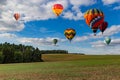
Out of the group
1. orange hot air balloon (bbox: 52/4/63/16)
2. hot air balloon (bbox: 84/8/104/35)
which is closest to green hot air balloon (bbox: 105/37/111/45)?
orange hot air balloon (bbox: 52/4/63/16)

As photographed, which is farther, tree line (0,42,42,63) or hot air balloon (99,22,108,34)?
tree line (0,42,42,63)

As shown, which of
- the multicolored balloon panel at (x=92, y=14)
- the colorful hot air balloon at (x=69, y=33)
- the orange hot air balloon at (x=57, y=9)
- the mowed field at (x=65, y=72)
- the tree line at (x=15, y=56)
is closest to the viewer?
the mowed field at (x=65, y=72)

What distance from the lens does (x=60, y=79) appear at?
1240 inches

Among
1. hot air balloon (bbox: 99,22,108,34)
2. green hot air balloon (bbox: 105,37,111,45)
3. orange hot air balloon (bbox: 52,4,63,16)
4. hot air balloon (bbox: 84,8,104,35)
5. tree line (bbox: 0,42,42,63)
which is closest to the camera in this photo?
hot air balloon (bbox: 84,8,104,35)

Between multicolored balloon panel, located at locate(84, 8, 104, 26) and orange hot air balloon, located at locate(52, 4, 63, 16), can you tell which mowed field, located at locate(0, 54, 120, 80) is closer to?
multicolored balloon panel, located at locate(84, 8, 104, 26)

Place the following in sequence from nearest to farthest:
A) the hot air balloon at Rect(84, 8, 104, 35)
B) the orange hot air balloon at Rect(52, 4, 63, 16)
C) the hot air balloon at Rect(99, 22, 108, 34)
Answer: the hot air balloon at Rect(84, 8, 104, 35) → the hot air balloon at Rect(99, 22, 108, 34) → the orange hot air balloon at Rect(52, 4, 63, 16)

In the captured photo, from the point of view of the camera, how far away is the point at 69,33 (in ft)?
341

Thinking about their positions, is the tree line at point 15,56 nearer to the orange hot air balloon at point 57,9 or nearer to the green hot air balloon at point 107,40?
the green hot air balloon at point 107,40

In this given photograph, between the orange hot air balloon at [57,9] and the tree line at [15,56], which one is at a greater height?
the orange hot air balloon at [57,9]

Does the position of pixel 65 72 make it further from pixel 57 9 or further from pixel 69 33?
pixel 69 33

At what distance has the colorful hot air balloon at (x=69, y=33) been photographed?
103 m

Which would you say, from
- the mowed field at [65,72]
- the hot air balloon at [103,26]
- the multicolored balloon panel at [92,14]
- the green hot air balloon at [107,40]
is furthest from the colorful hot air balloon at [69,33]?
the mowed field at [65,72]

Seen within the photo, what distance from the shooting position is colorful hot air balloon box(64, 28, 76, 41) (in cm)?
10344

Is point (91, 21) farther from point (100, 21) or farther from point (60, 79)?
point (60, 79)
